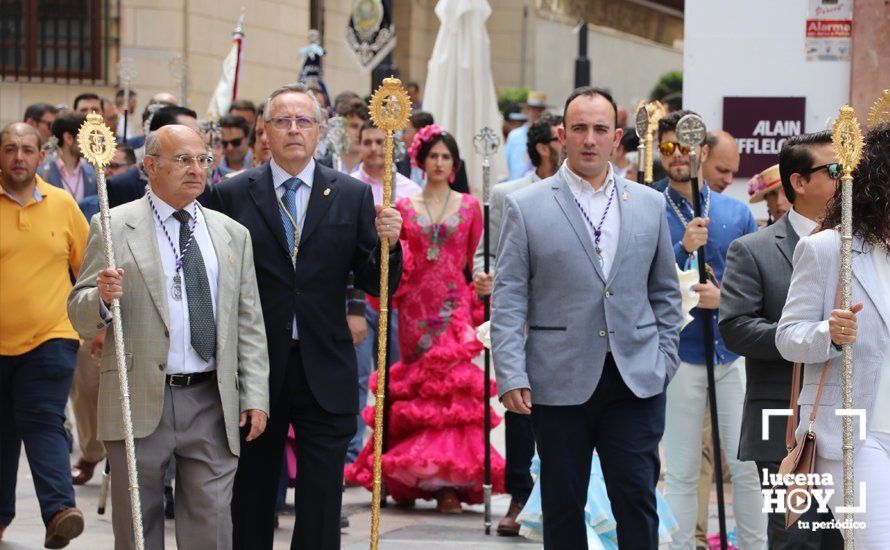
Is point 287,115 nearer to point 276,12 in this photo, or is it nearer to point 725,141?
point 725,141

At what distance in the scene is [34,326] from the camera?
8.32 m

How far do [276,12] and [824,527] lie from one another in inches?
727

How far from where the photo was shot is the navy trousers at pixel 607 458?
6.35 meters

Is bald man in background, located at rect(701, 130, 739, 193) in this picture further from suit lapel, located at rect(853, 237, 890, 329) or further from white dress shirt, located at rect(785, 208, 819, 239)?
suit lapel, located at rect(853, 237, 890, 329)

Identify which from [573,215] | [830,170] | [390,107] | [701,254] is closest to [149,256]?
[390,107]

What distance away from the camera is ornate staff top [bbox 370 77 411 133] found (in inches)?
283

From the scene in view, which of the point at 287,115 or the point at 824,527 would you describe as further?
the point at 287,115

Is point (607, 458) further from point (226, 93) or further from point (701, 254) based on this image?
point (226, 93)

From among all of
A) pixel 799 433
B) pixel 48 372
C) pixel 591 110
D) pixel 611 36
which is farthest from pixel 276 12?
pixel 611 36

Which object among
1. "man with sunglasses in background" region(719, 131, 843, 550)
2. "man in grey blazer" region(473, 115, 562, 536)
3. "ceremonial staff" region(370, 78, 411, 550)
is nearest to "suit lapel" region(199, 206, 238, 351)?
"ceremonial staff" region(370, 78, 411, 550)

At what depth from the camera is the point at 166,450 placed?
611cm

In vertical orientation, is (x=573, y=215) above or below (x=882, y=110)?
below

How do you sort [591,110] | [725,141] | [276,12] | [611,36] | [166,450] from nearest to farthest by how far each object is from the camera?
[166,450] < [591,110] < [725,141] < [276,12] < [611,36]

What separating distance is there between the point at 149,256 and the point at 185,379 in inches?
19.8
